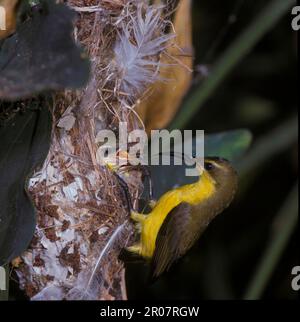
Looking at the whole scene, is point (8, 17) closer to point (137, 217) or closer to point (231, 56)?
point (137, 217)

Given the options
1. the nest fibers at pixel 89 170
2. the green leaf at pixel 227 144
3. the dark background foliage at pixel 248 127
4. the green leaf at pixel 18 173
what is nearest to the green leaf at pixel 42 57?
the green leaf at pixel 18 173

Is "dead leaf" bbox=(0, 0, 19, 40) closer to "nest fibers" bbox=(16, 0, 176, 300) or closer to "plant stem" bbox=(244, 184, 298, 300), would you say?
"nest fibers" bbox=(16, 0, 176, 300)

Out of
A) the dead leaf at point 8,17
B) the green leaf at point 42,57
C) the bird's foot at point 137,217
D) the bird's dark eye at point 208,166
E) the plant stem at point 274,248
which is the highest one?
the dead leaf at point 8,17

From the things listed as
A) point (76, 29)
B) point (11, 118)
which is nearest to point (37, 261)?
point (11, 118)

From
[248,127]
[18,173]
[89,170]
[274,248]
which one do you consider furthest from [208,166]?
[248,127]

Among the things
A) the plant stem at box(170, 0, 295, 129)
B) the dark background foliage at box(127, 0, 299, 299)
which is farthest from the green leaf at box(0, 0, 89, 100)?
the dark background foliage at box(127, 0, 299, 299)

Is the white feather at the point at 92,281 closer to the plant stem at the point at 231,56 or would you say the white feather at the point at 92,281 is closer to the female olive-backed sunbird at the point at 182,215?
the female olive-backed sunbird at the point at 182,215
